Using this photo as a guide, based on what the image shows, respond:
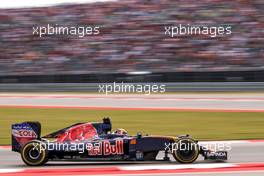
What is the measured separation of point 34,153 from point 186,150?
2087mm

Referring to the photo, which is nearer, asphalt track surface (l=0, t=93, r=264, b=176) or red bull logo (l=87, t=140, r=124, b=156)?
red bull logo (l=87, t=140, r=124, b=156)

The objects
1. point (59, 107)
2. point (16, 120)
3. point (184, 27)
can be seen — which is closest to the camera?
point (16, 120)

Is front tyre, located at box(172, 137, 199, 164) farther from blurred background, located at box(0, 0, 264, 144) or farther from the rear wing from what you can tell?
blurred background, located at box(0, 0, 264, 144)

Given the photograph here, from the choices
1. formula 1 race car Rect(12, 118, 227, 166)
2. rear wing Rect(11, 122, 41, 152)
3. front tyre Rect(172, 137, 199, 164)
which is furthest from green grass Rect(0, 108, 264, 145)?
front tyre Rect(172, 137, 199, 164)

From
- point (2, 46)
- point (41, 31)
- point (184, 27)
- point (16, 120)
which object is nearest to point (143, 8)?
point (184, 27)

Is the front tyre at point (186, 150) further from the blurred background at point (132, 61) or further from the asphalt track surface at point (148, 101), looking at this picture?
the asphalt track surface at point (148, 101)

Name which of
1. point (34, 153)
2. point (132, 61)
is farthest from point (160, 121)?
point (132, 61)

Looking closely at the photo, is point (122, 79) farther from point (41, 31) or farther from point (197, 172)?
point (197, 172)

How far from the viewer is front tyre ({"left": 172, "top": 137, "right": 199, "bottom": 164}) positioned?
8.31 metres

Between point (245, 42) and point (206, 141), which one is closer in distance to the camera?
point (206, 141)

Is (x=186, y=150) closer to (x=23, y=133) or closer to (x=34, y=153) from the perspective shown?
(x=34, y=153)

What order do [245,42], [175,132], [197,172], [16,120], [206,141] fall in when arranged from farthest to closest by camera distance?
[245,42] → [16,120] → [175,132] → [206,141] → [197,172]

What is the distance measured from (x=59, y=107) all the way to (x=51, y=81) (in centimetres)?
626

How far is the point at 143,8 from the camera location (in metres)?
Answer: 29.2
